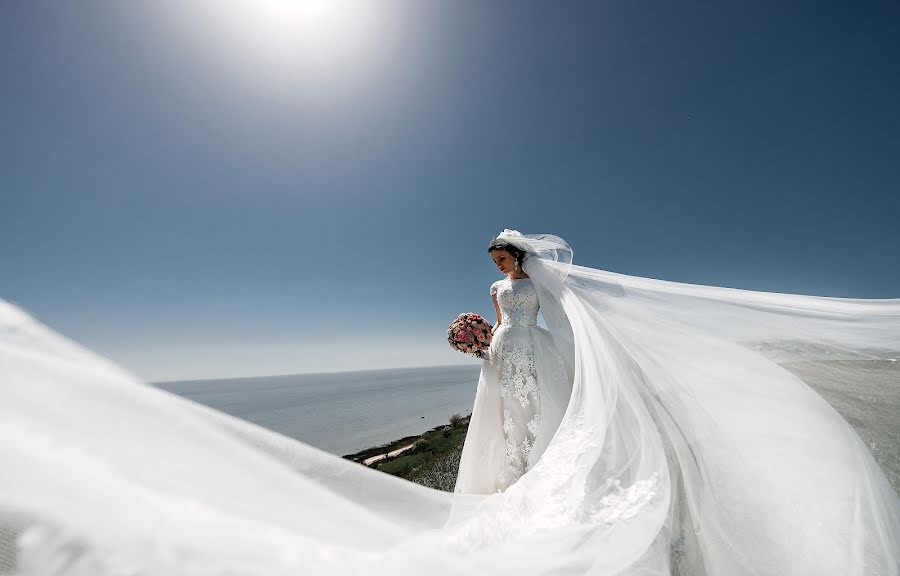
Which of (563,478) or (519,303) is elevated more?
(519,303)

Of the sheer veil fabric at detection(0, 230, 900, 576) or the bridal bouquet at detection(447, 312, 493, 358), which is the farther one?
the bridal bouquet at detection(447, 312, 493, 358)

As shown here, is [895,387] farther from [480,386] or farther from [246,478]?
[246,478]

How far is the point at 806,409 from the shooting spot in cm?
213

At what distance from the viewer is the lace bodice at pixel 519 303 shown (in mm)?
4273

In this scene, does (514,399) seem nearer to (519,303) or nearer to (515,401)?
(515,401)

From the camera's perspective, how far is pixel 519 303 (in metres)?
4.30

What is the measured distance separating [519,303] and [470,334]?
2.42ft

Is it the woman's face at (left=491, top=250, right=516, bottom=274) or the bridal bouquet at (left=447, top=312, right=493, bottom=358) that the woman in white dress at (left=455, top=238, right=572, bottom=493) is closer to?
the bridal bouquet at (left=447, top=312, right=493, bottom=358)

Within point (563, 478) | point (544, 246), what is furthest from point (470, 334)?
point (563, 478)

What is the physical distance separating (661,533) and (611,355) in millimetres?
1466

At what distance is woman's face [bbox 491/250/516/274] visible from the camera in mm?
4652

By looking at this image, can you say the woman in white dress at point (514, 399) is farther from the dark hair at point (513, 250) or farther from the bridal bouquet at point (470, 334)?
the dark hair at point (513, 250)

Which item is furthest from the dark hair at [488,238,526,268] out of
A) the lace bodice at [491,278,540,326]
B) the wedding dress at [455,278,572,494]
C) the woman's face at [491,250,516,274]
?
the wedding dress at [455,278,572,494]

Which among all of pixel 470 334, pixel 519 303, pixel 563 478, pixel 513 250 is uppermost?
pixel 513 250
